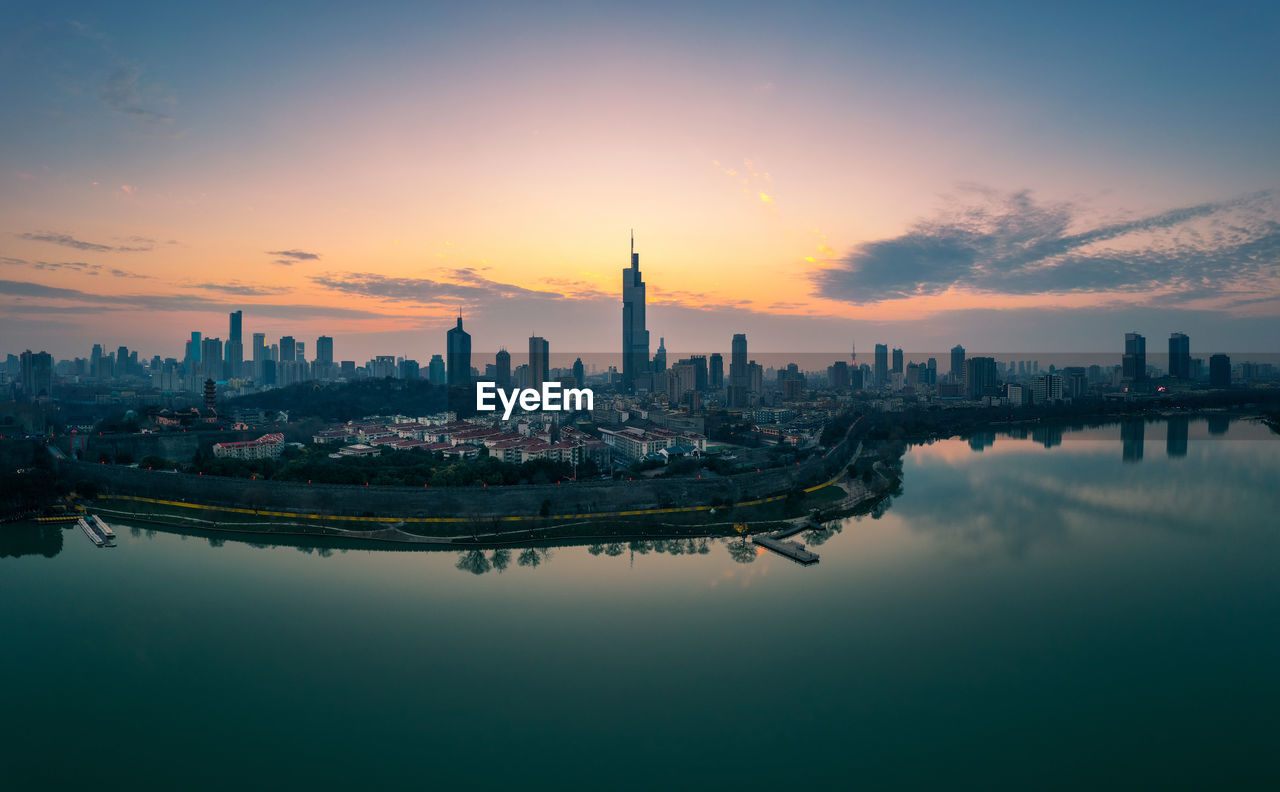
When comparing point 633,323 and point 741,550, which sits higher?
point 633,323

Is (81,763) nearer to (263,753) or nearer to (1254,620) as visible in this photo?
(263,753)

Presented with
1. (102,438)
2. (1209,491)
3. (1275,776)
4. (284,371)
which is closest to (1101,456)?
(1209,491)

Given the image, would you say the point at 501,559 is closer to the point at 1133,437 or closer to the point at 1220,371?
Result: the point at 1133,437

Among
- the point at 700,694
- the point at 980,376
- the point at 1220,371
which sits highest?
the point at 1220,371

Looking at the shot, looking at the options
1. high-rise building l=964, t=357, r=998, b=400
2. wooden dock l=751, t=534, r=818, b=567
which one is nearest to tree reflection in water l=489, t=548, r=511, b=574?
wooden dock l=751, t=534, r=818, b=567

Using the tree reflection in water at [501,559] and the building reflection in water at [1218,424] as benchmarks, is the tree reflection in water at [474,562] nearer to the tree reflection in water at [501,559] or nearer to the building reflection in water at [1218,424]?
the tree reflection in water at [501,559]

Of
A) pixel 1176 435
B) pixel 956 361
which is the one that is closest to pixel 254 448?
pixel 1176 435
